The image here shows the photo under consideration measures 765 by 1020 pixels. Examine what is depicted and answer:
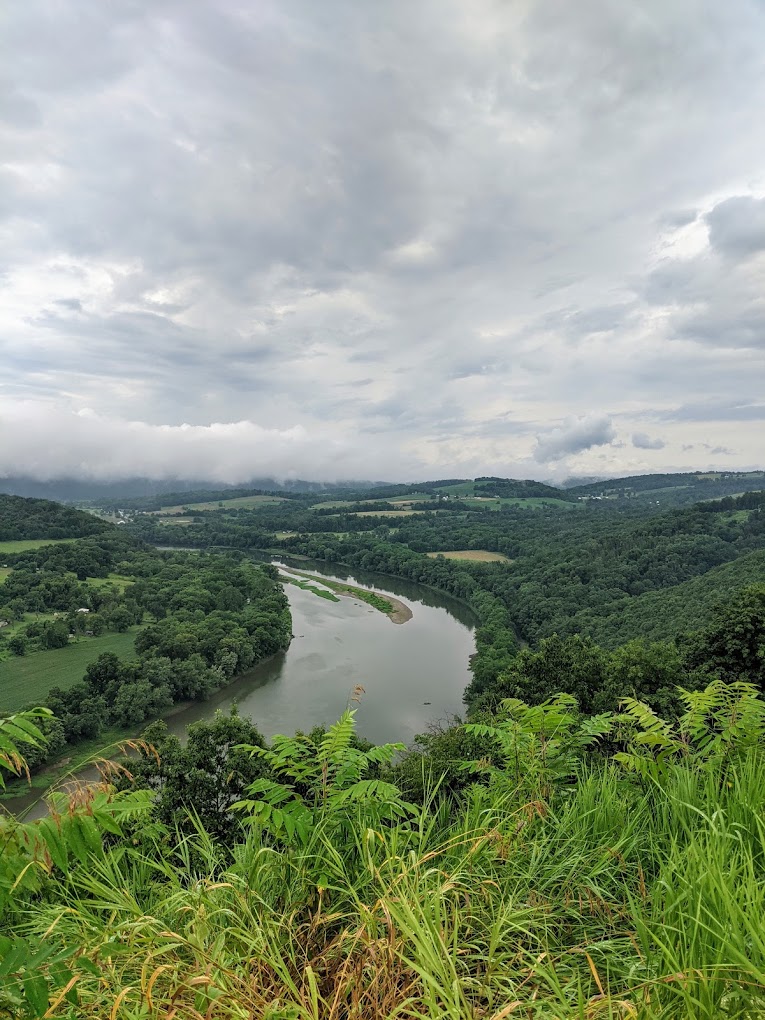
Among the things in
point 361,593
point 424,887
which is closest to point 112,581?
point 361,593

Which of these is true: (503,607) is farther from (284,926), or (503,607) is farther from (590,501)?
(590,501)

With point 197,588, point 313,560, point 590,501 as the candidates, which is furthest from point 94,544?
point 590,501

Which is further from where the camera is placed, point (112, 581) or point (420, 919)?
point (112, 581)

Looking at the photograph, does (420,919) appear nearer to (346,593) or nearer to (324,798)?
(324,798)

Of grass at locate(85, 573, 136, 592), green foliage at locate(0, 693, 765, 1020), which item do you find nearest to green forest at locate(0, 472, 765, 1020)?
green foliage at locate(0, 693, 765, 1020)

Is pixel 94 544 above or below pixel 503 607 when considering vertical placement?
above

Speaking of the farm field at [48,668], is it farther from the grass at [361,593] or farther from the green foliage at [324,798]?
the green foliage at [324,798]

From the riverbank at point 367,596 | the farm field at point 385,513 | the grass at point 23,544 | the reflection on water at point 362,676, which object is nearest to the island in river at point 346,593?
the riverbank at point 367,596
